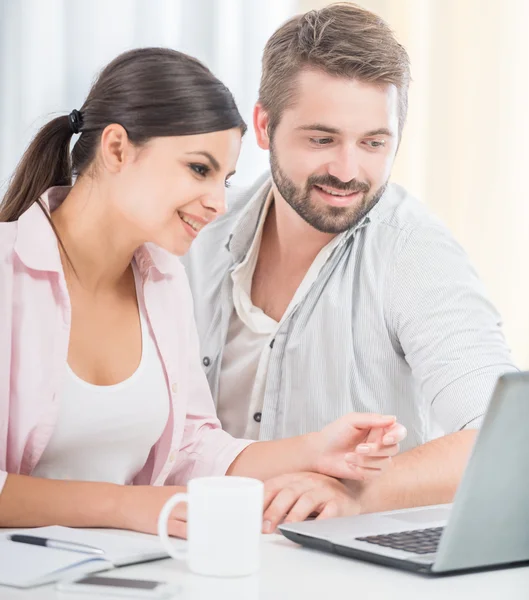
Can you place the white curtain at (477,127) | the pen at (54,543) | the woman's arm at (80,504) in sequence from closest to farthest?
the pen at (54,543)
the woman's arm at (80,504)
the white curtain at (477,127)

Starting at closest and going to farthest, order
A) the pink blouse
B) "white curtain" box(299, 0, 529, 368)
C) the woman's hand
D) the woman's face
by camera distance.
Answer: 1. the woman's hand
2. the pink blouse
3. the woman's face
4. "white curtain" box(299, 0, 529, 368)

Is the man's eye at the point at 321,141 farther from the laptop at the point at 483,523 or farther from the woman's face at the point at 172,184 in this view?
the laptop at the point at 483,523

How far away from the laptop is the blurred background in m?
2.02

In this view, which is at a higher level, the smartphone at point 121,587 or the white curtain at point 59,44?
the white curtain at point 59,44

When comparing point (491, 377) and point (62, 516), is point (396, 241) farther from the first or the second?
point (62, 516)

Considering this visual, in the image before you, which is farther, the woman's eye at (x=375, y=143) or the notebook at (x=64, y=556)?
the woman's eye at (x=375, y=143)

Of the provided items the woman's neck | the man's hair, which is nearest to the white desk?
the woman's neck

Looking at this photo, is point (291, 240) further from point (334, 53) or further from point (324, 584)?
point (324, 584)

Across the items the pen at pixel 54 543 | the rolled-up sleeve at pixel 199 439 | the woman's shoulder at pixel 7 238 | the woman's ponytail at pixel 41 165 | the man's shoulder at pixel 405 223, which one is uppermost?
the woman's ponytail at pixel 41 165

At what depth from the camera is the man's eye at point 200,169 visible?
1.59m

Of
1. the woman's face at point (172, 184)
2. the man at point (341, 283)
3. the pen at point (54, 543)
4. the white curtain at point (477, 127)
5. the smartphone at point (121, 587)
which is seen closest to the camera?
the smartphone at point (121, 587)

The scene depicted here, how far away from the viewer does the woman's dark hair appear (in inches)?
61.0

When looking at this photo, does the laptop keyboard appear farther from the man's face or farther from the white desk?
the man's face

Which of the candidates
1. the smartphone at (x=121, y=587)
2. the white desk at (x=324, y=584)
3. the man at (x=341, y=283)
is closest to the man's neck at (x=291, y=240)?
the man at (x=341, y=283)
